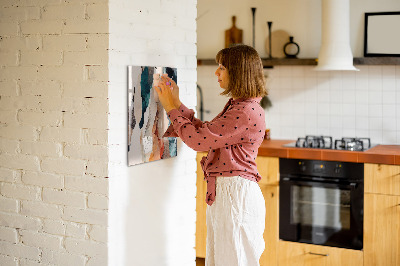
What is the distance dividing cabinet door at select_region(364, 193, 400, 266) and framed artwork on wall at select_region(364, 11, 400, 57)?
1186mm

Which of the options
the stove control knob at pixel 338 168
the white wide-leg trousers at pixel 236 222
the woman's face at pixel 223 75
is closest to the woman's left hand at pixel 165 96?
the woman's face at pixel 223 75

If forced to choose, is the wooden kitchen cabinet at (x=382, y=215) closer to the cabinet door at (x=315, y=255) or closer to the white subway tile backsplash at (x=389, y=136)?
the cabinet door at (x=315, y=255)

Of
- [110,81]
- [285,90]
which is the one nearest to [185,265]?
[110,81]

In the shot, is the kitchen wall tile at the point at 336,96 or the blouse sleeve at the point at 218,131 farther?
the kitchen wall tile at the point at 336,96

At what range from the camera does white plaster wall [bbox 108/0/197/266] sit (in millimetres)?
2537

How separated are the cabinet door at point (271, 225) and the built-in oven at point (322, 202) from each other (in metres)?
0.04

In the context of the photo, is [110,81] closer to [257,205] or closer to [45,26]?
[45,26]

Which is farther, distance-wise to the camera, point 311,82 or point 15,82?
point 311,82

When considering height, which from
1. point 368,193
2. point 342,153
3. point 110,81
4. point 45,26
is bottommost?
point 368,193

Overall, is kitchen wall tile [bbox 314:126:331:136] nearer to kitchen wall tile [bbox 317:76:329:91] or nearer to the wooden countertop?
kitchen wall tile [bbox 317:76:329:91]

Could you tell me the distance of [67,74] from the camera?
256 cm

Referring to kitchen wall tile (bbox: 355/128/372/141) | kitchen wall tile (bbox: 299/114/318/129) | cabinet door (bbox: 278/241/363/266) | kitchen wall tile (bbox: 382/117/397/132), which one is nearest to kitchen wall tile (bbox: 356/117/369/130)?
kitchen wall tile (bbox: 355/128/372/141)

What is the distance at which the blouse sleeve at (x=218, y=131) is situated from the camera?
101 inches

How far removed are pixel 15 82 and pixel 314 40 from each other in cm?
268
